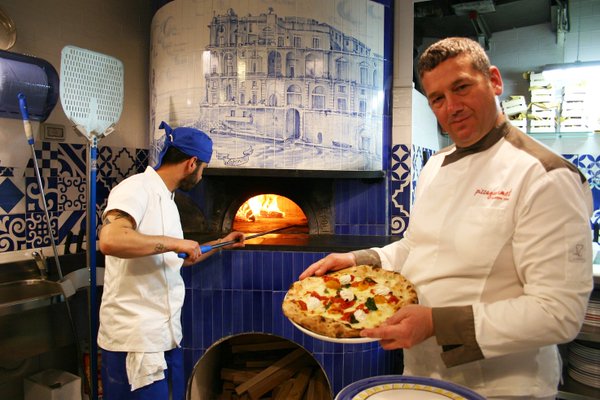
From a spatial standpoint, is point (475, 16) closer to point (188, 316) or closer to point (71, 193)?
point (188, 316)

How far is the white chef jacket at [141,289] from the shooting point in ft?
7.36

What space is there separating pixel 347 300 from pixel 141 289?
1165mm

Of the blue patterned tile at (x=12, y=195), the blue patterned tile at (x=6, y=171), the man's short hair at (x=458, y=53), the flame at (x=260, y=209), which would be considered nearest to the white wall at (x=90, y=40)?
the blue patterned tile at (x=6, y=171)

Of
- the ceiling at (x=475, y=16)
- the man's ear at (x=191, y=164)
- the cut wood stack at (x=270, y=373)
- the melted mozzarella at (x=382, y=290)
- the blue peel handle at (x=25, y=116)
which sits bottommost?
the cut wood stack at (x=270, y=373)

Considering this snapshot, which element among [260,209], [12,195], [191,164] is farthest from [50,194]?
[260,209]

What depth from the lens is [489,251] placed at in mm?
1367

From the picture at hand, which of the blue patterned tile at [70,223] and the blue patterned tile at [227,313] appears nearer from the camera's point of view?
the blue patterned tile at [227,313]

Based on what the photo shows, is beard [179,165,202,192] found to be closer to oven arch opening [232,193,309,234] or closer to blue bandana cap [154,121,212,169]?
blue bandana cap [154,121,212,169]

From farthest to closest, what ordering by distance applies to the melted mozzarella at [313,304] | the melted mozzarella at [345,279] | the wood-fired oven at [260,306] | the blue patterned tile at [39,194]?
the blue patterned tile at [39,194] < the wood-fired oven at [260,306] < the melted mozzarella at [345,279] < the melted mozzarella at [313,304]

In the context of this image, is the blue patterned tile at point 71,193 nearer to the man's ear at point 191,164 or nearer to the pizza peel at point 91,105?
the pizza peel at point 91,105

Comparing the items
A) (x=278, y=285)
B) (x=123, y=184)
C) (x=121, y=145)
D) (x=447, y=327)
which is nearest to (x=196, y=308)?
(x=278, y=285)

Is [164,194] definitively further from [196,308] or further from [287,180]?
[287,180]

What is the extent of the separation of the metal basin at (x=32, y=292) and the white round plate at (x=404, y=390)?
218cm

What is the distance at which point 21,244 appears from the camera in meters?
3.12
